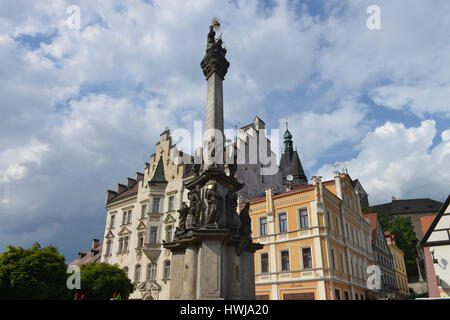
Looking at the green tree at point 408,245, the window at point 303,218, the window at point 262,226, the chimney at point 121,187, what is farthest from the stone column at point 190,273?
the green tree at point 408,245

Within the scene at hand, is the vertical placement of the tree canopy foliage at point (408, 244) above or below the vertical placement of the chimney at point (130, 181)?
below

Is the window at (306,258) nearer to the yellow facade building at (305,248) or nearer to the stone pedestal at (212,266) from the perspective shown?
the yellow facade building at (305,248)

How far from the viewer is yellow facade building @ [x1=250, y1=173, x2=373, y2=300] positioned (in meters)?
23.8

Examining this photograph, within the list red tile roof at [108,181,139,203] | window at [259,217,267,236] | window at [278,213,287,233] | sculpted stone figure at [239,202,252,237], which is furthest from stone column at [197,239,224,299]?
red tile roof at [108,181,139,203]

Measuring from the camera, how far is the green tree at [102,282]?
24.3m

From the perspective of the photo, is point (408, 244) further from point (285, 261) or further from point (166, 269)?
point (166, 269)

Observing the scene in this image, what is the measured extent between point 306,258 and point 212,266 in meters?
16.7

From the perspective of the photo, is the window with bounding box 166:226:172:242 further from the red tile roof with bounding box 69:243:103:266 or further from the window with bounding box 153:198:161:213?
the red tile roof with bounding box 69:243:103:266

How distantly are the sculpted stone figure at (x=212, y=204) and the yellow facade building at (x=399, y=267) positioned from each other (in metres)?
41.6

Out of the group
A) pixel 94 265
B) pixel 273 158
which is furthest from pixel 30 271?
pixel 273 158

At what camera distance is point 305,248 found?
81.7 feet

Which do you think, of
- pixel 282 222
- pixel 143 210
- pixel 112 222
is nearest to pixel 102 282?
pixel 143 210
